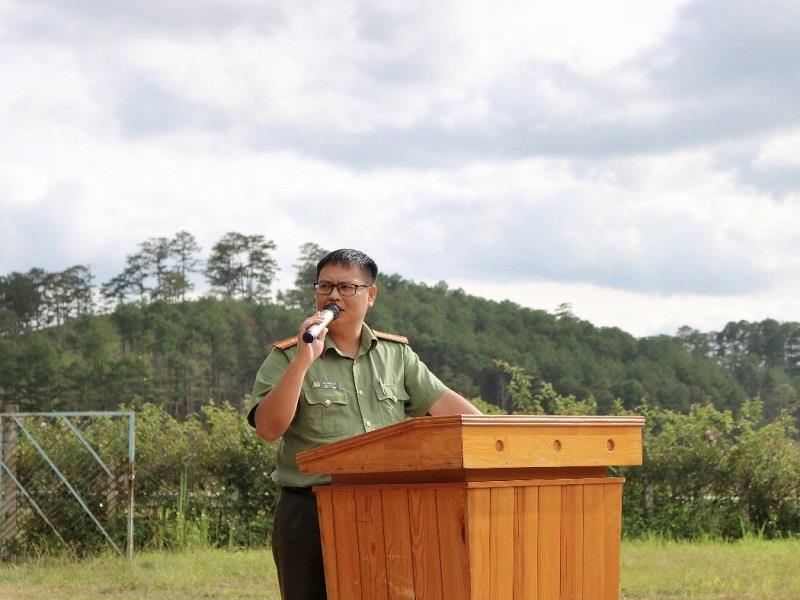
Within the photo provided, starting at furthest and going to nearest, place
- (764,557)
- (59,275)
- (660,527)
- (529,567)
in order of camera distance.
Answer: (59,275) < (660,527) < (764,557) < (529,567)

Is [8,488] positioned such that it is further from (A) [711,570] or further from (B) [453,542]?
(B) [453,542]

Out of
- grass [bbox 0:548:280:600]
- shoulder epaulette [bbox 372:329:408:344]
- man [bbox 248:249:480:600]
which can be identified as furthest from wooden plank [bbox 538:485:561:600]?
grass [bbox 0:548:280:600]

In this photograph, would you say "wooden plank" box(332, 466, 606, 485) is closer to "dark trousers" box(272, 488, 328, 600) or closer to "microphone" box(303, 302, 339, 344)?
"microphone" box(303, 302, 339, 344)

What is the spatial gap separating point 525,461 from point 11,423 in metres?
9.47

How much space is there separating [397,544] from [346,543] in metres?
0.19

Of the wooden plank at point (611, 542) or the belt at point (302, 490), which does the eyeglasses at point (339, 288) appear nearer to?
the belt at point (302, 490)

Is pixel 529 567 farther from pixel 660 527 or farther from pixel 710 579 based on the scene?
pixel 660 527

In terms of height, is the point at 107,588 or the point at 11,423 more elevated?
the point at 11,423

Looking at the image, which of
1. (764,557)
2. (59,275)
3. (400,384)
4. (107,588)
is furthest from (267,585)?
(59,275)

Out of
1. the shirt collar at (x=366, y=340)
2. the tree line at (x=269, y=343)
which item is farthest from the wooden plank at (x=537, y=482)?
the tree line at (x=269, y=343)

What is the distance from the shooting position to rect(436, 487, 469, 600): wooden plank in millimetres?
2602

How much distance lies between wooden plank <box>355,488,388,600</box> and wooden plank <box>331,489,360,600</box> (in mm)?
18

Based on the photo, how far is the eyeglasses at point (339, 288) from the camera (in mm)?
3391

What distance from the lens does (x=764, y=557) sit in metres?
10.1
